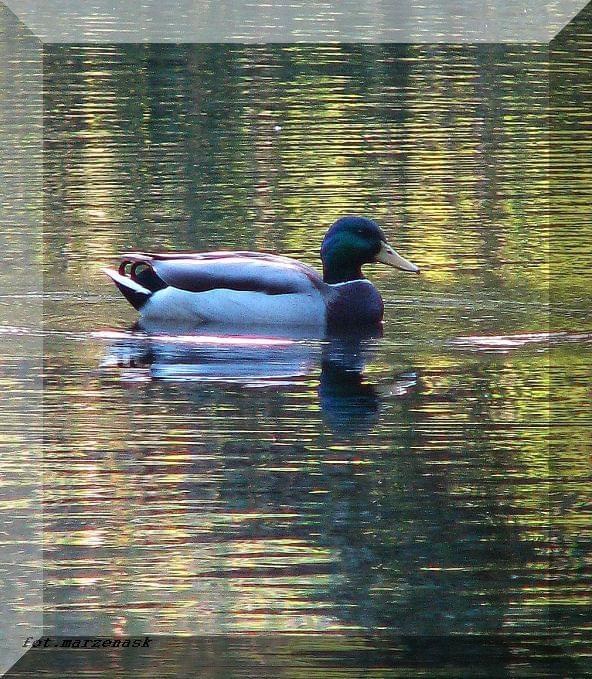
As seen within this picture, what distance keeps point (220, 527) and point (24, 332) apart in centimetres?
349

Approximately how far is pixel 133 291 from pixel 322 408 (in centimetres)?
234

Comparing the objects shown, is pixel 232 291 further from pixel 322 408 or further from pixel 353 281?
pixel 322 408

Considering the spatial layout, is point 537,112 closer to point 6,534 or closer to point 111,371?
point 111,371

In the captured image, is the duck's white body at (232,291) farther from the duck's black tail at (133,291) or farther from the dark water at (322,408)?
the dark water at (322,408)

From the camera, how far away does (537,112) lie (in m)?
17.6

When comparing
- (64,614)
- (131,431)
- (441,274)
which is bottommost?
(64,614)

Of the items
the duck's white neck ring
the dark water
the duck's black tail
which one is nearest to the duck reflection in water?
the dark water

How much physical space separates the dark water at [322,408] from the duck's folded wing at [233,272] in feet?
1.20

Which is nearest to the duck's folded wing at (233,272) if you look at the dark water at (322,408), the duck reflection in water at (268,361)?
the duck reflection in water at (268,361)

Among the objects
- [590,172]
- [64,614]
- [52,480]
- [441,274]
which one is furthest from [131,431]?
[590,172]

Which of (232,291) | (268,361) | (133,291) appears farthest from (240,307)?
(268,361)

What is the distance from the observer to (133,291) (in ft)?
34.9

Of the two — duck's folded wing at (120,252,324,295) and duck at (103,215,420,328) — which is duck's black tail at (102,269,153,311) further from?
duck's folded wing at (120,252,324,295)

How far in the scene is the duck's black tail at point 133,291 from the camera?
10617 mm
